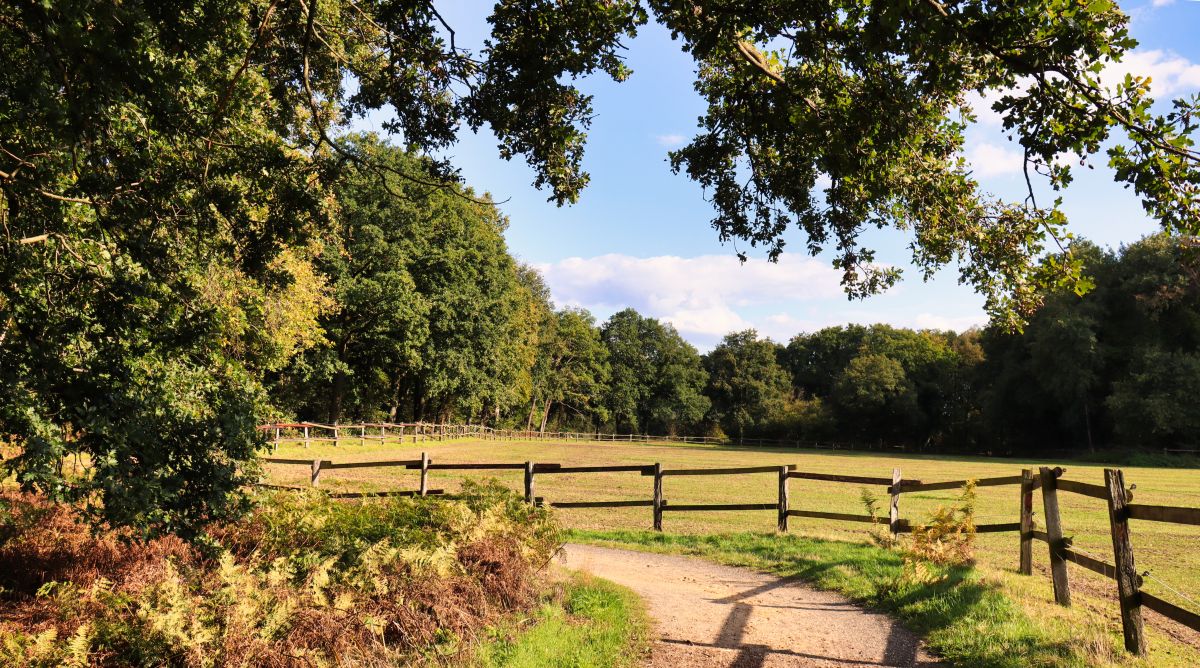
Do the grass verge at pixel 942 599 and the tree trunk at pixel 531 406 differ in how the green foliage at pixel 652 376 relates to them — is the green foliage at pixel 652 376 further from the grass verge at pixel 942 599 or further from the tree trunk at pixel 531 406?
the grass verge at pixel 942 599

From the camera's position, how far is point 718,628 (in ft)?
22.6

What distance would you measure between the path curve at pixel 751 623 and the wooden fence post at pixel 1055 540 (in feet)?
6.53

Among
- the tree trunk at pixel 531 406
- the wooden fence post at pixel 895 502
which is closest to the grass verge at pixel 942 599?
the wooden fence post at pixel 895 502

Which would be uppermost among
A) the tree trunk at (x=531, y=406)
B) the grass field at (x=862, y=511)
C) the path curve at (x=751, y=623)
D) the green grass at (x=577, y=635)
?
the tree trunk at (x=531, y=406)

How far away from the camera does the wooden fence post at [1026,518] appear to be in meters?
8.52

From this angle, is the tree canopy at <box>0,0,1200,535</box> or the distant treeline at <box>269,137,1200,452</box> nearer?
the tree canopy at <box>0,0,1200,535</box>

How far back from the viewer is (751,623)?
7059mm

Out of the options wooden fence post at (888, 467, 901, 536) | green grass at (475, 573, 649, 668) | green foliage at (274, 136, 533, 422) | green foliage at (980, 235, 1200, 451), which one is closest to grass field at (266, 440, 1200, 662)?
wooden fence post at (888, 467, 901, 536)

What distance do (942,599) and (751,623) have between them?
6.88ft

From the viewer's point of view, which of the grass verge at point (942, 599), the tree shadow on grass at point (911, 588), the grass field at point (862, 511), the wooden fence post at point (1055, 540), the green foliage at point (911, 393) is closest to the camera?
the grass verge at point (942, 599)

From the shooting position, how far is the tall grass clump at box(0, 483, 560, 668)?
4258mm

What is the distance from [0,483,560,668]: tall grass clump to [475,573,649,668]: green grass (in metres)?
0.30

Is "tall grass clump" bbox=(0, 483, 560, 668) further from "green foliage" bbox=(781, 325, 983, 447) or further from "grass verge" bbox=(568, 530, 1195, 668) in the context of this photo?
"green foliage" bbox=(781, 325, 983, 447)

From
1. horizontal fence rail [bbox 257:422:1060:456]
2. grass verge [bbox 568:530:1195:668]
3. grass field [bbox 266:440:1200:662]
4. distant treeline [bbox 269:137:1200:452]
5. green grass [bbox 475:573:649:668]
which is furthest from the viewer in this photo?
distant treeline [bbox 269:137:1200:452]
